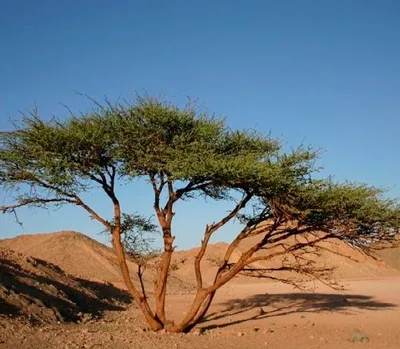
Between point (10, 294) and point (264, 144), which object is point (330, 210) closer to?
point (264, 144)

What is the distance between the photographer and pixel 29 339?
35.4 feet

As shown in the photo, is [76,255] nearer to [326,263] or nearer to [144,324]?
[326,263]

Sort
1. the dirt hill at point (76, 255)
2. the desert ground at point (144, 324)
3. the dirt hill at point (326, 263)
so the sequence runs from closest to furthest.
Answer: the desert ground at point (144, 324) → the dirt hill at point (76, 255) → the dirt hill at point (326, 263)

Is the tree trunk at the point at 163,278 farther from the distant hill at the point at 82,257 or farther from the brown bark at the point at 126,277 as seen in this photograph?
the distant hill at the point at 82,257

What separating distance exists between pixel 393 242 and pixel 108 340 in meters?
7.33

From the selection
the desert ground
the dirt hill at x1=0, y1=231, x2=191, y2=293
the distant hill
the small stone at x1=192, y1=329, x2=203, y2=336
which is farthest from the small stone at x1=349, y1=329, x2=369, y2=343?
the dirt hill at x1=0, y1=231, x2=191, y2=293

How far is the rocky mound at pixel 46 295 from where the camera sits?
14.7 meters

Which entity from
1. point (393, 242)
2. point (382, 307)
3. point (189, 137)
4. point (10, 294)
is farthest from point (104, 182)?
point (382, 307)

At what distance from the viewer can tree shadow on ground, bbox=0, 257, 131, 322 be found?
1475 cm

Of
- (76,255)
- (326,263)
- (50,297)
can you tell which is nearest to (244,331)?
(50,297)

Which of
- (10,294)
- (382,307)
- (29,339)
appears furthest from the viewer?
(382,307)

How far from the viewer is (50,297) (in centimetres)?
1806

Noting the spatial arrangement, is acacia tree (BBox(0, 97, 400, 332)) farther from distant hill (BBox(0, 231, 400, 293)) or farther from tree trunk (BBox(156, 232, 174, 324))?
distant hill (BBox(0, 231, 400, 293))

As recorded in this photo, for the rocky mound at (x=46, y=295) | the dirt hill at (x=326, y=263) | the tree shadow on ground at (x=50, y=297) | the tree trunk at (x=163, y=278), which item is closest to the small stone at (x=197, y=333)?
the tree trunk at (x=163, y=278)
